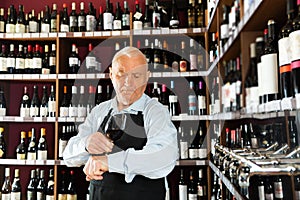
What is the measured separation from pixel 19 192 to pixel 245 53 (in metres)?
2.35

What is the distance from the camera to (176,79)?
2.95 metres

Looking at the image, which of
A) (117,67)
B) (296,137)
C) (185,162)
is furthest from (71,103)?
(296,137)

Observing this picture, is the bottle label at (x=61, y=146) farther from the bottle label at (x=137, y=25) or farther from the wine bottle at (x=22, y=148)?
the bottle label at (x=137, y=25)

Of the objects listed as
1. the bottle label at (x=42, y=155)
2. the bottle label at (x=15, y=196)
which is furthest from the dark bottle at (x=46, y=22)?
the bottle label at (x=15, y=196)

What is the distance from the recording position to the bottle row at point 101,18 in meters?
2.89

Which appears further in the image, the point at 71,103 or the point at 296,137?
the point at 71,103

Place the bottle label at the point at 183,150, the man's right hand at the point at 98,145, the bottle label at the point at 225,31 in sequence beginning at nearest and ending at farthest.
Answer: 1. the man's right hand at the point at 98,145
2. the bottle label at the point at 225,31
3. the bottle label at the point at 183,150

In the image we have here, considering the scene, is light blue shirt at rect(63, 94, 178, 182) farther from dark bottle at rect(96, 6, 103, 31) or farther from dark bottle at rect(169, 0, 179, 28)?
dark bottle at rect(96, 6, 103, 31)

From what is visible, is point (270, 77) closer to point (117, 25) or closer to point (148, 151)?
point (148, 151)

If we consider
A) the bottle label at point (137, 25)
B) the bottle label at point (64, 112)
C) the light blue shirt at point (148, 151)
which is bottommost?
the light blue shirt at point (148, 151)

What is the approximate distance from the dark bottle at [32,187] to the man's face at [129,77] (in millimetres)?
1879

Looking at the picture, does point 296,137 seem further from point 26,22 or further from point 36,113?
point 26,22

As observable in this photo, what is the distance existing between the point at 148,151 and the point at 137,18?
1.88m

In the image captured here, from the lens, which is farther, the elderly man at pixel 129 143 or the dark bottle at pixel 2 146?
the dark bottle at pixel 2 146
